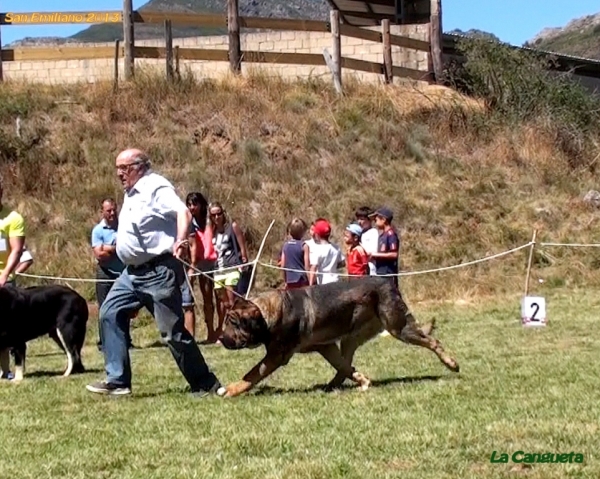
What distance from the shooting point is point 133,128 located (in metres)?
19.9

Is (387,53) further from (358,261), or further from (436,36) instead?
(358,261)

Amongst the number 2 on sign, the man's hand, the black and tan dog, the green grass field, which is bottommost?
the green grass field

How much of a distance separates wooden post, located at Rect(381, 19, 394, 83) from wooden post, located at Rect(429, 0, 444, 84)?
3.25 ft

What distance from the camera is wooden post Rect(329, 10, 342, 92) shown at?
68.5ft

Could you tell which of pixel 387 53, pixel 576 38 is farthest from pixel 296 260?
pixel 576 38

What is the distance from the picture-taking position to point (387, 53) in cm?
2173

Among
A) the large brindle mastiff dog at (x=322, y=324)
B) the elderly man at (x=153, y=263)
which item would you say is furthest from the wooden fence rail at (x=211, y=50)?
the large brindle mastiff dog at (x=322, y=324)

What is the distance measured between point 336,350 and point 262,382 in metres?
0.74

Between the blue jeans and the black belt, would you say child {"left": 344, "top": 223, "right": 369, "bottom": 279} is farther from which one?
the black belt

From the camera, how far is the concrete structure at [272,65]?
22047 mm

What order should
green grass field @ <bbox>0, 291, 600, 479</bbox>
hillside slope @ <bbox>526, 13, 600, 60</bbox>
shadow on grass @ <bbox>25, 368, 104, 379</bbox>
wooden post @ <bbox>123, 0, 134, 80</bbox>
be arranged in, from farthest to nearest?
hillside slope @ <bbox>526, 13, 600, 60</bbox> < wooden post @ <bbox>123, 0, 134, 80</bbox> < shadow on grass @ <bbox>25, 368, 104, 379</bbox> < green grass field @ <bbox>0, 291, 600, 479</bbox>

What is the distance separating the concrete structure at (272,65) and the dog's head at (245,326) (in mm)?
15064

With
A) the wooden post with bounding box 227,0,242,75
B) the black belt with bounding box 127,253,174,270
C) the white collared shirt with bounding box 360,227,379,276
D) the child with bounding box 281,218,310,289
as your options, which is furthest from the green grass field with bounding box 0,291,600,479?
the wooden post with bounding box 227,0,242,75

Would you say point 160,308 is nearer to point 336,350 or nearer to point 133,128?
point 336,350
